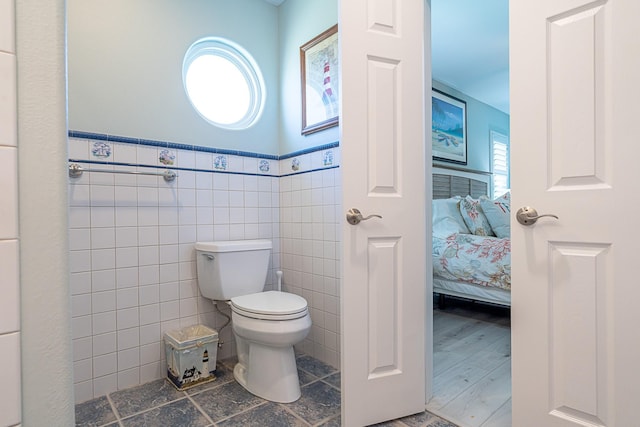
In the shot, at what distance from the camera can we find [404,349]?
148cm

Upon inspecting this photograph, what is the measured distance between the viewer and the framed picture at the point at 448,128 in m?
3.67

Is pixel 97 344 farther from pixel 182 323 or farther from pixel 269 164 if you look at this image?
pixel 269 164

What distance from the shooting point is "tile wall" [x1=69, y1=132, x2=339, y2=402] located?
1.71 metres

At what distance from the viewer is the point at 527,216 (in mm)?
1146

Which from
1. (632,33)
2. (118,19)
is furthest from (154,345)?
(632,33)

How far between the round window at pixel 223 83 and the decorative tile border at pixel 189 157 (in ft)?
0.77

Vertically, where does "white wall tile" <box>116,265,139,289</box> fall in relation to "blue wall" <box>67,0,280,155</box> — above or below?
below

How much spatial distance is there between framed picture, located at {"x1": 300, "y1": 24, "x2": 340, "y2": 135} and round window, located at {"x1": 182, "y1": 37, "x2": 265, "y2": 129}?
349 millimetres

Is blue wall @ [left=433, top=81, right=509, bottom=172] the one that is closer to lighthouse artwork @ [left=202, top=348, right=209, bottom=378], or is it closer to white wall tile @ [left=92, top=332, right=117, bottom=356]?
lighthouse artwork @ [left=202, top=348, right=209, bottom=378]

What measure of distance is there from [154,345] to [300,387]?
0.84 m

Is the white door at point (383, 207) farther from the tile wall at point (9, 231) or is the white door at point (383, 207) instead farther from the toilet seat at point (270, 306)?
the tile wall at point (9, 231)

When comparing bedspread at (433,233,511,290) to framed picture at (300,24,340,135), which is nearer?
framed picture at (300,24,340,135)

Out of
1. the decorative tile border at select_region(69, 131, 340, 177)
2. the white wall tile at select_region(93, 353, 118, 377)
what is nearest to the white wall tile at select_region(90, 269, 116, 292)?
the white wall tile at select_region(93, 353, 118, 377)

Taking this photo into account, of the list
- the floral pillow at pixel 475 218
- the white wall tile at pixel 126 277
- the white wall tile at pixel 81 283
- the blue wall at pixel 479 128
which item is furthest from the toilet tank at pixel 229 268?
the blue wall at pixel 479 128
